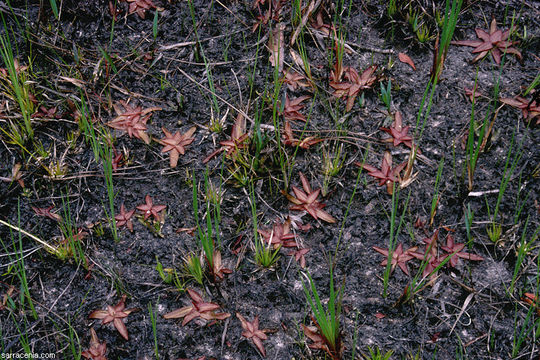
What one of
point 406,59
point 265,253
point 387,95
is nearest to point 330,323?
point 265,253

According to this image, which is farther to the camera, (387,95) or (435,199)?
(387,95)

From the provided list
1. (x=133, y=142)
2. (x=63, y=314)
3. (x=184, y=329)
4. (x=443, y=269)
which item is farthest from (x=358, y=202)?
(x=63, y=314)

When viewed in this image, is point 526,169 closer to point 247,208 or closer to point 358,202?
point 358,202

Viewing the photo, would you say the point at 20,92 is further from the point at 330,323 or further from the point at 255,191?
the point at 330,323

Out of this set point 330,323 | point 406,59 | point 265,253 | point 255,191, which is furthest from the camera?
point 406,59

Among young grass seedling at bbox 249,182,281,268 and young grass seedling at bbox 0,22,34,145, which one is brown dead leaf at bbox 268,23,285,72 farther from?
young grass seedling at bbox 0,22,34,145

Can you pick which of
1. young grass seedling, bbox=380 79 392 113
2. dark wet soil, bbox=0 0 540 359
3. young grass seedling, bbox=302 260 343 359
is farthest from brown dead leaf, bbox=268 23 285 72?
young grass seedling, bbox=302 260 343 359

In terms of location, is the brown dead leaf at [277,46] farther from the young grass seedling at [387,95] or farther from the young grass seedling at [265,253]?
the young grass seedling at [265,253]

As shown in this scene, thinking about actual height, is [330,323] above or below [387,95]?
below

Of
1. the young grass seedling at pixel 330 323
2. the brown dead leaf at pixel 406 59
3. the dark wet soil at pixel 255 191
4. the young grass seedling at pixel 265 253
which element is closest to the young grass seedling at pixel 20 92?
the dark wet soil at pixel 255 191
